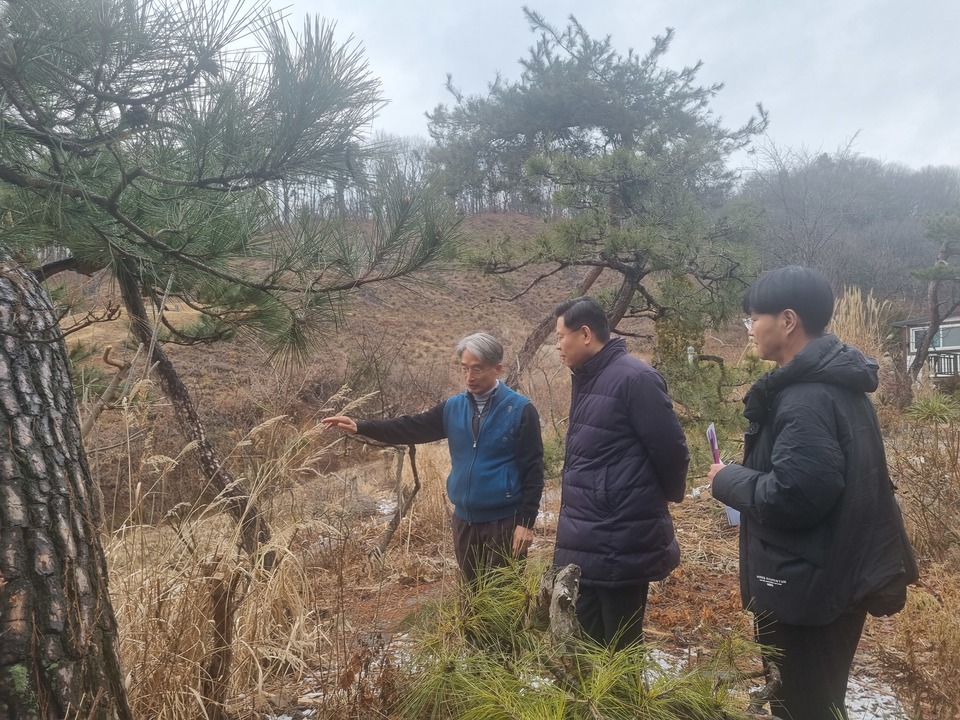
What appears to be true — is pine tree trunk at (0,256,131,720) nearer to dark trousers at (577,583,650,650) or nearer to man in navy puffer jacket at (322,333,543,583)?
man in navy puffer jacket at (322,333,543,583)

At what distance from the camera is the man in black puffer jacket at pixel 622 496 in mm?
2037

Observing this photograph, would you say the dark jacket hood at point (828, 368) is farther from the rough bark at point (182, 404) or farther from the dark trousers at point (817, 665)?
the rough bark at point (182, 404)

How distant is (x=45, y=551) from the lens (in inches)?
55.7

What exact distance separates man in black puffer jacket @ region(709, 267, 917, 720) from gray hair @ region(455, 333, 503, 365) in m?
1.10

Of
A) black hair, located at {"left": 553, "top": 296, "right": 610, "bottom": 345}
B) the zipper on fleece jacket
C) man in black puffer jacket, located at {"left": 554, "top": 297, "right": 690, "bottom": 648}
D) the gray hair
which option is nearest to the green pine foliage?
man in black puffer jacket, located at {"left": 554, "top": 297, "right": 690, "bottom": 648}

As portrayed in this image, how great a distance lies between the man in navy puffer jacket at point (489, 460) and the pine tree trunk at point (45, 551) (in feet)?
3.53

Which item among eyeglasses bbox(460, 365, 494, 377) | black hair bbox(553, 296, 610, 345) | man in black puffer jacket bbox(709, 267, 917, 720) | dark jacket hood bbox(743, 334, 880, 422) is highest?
black hair bbox(553, 296, 610, 345)

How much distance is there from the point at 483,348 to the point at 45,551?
1.56m

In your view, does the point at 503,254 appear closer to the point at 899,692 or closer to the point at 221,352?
the point at 899,692

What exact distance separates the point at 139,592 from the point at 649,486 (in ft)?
5.18

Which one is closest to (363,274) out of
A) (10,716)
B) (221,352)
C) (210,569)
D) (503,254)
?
(210,569)

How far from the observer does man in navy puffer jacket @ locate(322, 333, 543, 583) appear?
2.53m

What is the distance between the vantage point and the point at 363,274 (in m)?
2.50

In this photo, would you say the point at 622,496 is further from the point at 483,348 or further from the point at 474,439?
the point at 483,348
